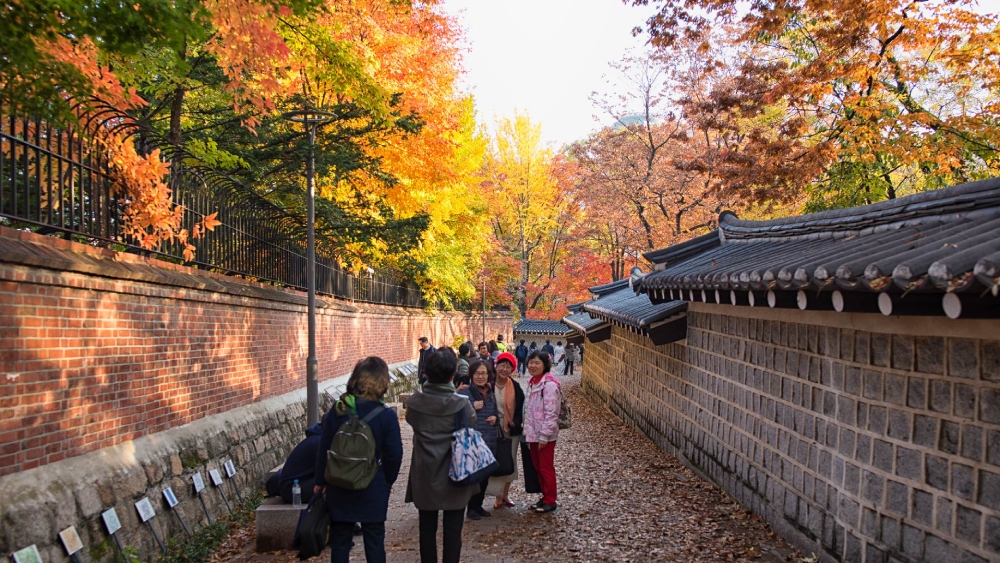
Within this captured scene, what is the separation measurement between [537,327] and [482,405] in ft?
139

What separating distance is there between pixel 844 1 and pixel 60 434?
12.1 m

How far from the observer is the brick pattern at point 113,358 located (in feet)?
16.5

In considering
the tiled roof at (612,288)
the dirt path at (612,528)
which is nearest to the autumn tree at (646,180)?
the tiled roof at (612,288)

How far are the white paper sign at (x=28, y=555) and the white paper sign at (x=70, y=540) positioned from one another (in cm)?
25

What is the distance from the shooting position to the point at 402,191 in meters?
17.8

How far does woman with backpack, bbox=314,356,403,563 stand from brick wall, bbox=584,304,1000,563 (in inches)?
127

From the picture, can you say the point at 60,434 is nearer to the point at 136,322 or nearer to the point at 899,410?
the point at 136,322

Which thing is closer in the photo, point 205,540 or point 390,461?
point 390,461

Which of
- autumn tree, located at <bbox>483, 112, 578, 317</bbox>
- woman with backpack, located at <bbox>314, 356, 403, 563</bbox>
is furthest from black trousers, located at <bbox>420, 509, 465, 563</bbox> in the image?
autumn tree, located at <bbox>483, 112, 578, 317</bbox>

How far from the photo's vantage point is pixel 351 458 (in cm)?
480

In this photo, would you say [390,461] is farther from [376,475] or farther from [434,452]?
[434,452]

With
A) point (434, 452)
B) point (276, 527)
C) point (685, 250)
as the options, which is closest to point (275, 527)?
point (276, 527)

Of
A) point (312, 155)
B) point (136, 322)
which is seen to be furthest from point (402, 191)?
point (136, 322)

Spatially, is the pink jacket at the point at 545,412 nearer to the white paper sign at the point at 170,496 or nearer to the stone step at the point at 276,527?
the stone step at the point at 276,527
